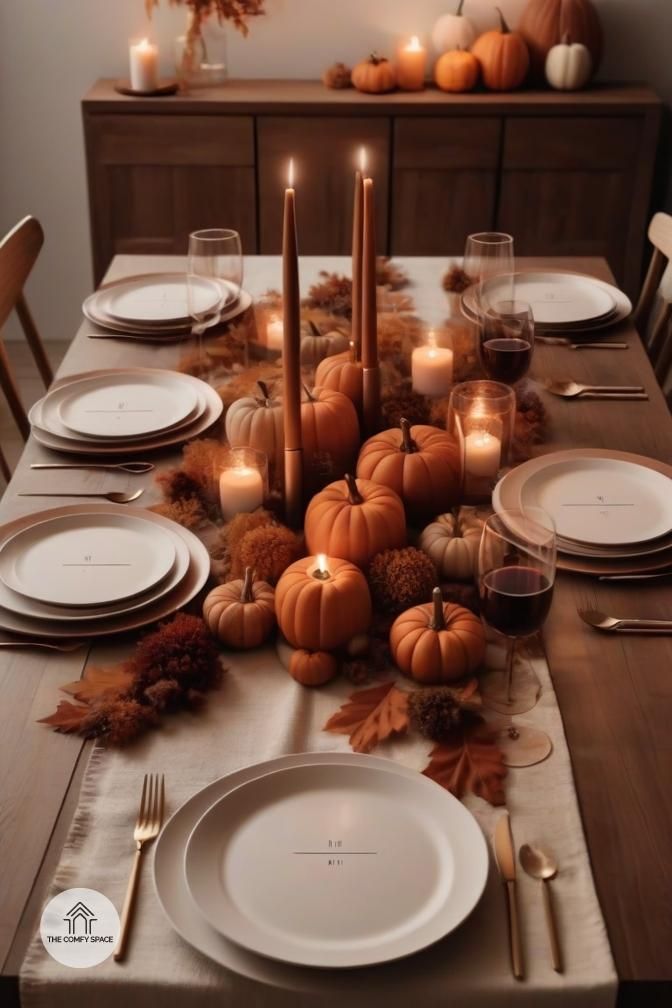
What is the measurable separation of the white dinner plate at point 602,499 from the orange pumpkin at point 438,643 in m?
0.27

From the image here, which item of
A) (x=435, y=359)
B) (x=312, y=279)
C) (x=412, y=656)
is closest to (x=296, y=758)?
(x=412, y=656)

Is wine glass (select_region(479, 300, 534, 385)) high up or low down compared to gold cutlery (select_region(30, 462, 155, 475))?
up

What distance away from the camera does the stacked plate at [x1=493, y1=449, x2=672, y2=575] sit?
4.43 feet

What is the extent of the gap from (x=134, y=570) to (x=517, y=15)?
2838 mm

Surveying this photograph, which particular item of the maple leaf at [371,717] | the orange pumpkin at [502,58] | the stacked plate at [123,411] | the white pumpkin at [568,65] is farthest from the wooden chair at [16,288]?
the white pumpkin at [568,65]

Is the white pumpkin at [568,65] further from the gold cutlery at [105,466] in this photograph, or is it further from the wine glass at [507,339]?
the gold cutlery at [105,466]

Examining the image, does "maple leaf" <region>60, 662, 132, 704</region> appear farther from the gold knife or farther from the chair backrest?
the chair backrest

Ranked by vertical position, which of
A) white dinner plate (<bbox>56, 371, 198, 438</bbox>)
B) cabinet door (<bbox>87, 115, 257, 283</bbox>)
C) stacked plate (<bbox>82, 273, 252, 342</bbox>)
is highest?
white dinner plate (<bbox>56, 371, 198, 438</bbox>)

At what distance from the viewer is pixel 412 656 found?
3.73 feet

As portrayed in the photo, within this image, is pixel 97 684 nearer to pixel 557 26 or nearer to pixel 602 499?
pixel 602 499

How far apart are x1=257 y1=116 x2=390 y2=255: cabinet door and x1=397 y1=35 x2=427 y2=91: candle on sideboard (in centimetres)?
19

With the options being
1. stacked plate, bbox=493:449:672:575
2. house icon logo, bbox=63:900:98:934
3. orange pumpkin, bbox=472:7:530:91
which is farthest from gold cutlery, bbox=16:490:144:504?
orange pumpkin, bbox=472:7:530:91

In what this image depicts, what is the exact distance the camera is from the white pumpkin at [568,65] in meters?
3.37

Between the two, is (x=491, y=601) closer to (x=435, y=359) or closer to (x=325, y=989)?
(x=325, y=989)
